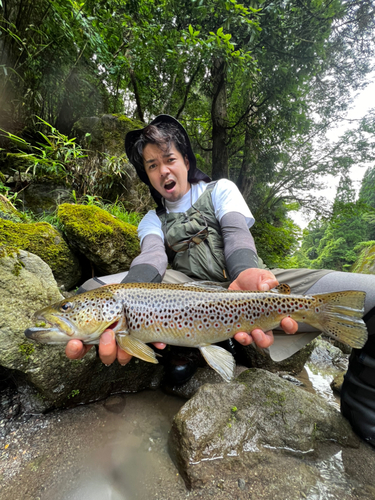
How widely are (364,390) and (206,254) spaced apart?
2.20 meters

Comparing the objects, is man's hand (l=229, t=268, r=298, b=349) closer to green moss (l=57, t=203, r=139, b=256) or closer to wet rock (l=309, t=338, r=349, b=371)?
green moss (l=57, t=203, r=139, b=256)

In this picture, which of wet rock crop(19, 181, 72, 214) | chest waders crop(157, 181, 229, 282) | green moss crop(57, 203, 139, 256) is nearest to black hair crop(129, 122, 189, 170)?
chest waders crop(157, 181, 229, 282)

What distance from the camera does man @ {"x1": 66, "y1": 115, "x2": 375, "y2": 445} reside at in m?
2.32

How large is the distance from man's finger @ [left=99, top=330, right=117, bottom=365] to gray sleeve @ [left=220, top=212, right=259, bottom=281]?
56.5 inches

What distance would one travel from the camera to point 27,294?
2.48 meters

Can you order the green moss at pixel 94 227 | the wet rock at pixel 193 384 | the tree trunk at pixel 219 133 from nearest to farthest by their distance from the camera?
the wet rock at pixel 193 384, the green moss at pixel 94 227, the tree trunk at pixel 219 133

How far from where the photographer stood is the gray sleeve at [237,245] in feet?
8.69

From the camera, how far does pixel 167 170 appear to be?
3.36 meters

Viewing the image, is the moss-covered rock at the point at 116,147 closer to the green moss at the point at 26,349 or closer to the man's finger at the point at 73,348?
the green moss at the point at 26,349

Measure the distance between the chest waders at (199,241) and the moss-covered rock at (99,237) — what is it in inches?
43.9

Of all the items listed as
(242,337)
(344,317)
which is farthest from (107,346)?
(344,317)

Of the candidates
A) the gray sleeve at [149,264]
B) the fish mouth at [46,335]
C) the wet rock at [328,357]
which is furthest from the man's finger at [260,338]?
the wet rock at [328,357]

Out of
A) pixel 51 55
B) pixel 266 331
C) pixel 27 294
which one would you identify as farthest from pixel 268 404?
pixel 51 55

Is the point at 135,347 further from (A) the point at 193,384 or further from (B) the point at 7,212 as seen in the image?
(B) the point at 7,212
